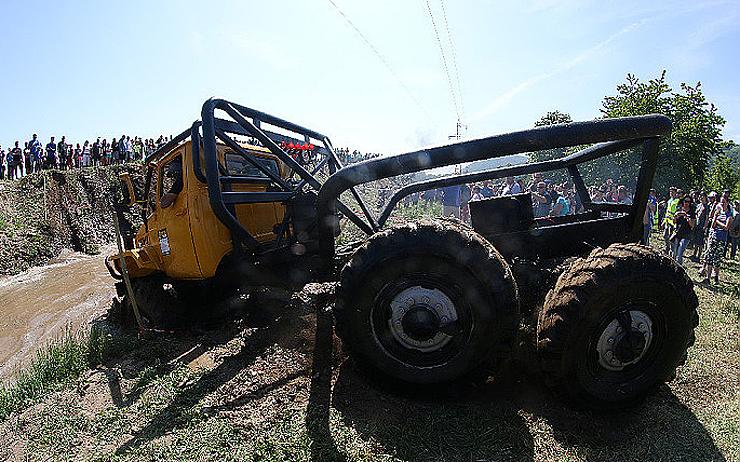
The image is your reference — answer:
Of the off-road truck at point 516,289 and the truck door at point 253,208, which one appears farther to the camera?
the truck door at point 253,208

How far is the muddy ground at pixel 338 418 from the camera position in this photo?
3.05m

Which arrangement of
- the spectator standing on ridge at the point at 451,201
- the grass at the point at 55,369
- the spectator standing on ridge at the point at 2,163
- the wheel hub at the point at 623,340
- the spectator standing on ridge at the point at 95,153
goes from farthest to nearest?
the spectator standing on ridge at the point at 95,153 → the spectator standing on ridge at the point at 2,163 → the spectator standing on ridge at the point at 451,201 → the grass at the point at 55,369 → the wheel hub at the point at 623,340

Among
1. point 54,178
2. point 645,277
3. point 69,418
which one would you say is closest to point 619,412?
point 645,277

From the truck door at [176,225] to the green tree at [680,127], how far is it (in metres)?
21.7

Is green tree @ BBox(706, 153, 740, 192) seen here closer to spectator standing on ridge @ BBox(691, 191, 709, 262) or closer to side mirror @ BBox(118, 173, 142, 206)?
spectator standing on ridge @ BBox(691, 191, 709, 262)

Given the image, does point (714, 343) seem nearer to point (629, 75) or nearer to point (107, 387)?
point (107, 387)

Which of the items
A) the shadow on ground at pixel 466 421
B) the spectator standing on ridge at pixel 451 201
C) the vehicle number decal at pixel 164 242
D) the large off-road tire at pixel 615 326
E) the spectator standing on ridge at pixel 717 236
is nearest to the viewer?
the shadow on ground at pixel 466 421

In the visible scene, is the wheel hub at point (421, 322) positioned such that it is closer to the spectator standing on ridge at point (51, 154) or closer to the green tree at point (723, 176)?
the spectator standing on ridge at point (51, 154)

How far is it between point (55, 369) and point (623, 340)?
4.96m

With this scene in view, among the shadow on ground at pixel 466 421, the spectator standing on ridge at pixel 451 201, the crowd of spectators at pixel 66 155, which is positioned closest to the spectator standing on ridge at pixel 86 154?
the crowd of spectators at pixel 66 155

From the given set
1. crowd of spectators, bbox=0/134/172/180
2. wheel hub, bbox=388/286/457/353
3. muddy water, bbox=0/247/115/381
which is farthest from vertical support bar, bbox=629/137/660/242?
crowd of spectators, bbox=0/134/172/180

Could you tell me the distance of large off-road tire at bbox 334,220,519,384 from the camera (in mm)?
3266

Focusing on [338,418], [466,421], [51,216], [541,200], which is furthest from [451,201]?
[51,216]

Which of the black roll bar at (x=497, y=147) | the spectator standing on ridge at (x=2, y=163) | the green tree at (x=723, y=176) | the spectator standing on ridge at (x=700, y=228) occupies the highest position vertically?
the spectator standing on ridge at (x=2, y=163)
